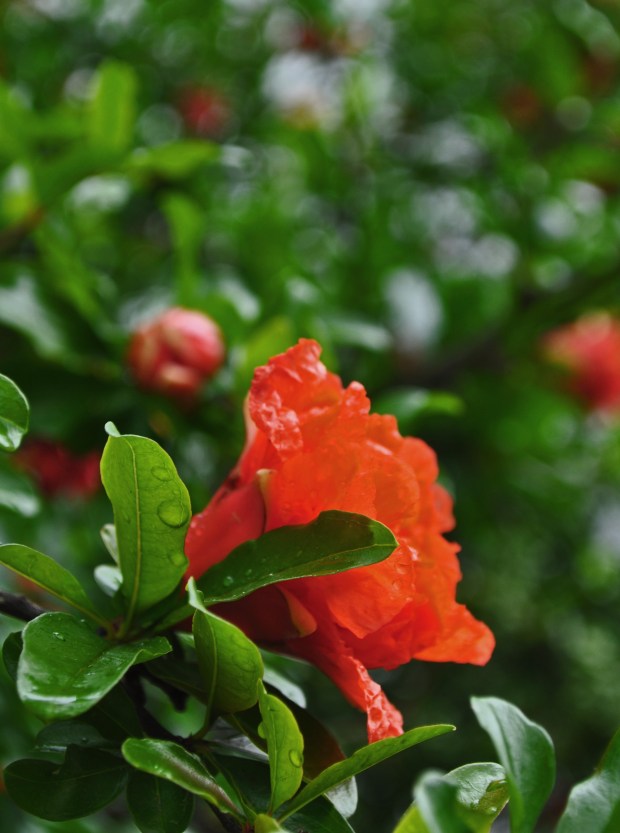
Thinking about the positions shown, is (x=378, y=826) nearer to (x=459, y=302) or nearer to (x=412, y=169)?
(x=459, y=302)

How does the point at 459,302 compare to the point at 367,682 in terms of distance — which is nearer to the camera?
the point at 367,682

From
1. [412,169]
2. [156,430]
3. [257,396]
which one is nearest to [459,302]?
[412,169]

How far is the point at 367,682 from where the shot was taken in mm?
368

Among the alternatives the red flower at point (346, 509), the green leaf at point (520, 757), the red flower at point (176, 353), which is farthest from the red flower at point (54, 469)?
the green leaf at point (520, 757)

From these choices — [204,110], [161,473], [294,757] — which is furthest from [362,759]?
[204,110]

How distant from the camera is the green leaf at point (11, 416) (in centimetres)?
35

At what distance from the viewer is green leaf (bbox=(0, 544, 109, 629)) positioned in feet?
1.12

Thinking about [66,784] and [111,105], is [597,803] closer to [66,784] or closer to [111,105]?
[66,784]

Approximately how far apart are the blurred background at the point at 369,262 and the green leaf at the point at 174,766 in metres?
0.19

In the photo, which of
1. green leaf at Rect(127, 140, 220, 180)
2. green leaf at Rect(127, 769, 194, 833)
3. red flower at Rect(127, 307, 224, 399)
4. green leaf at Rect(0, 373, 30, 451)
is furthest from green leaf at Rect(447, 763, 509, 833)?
green leaf at Rect(127, 140, 220, 180)

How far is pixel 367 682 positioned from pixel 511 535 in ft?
5.35

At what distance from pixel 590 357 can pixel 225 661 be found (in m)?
1.00

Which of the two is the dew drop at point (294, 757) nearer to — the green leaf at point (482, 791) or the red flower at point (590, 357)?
the green leaf at point (482, 791)

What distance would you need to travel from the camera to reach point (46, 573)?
0.36 m
